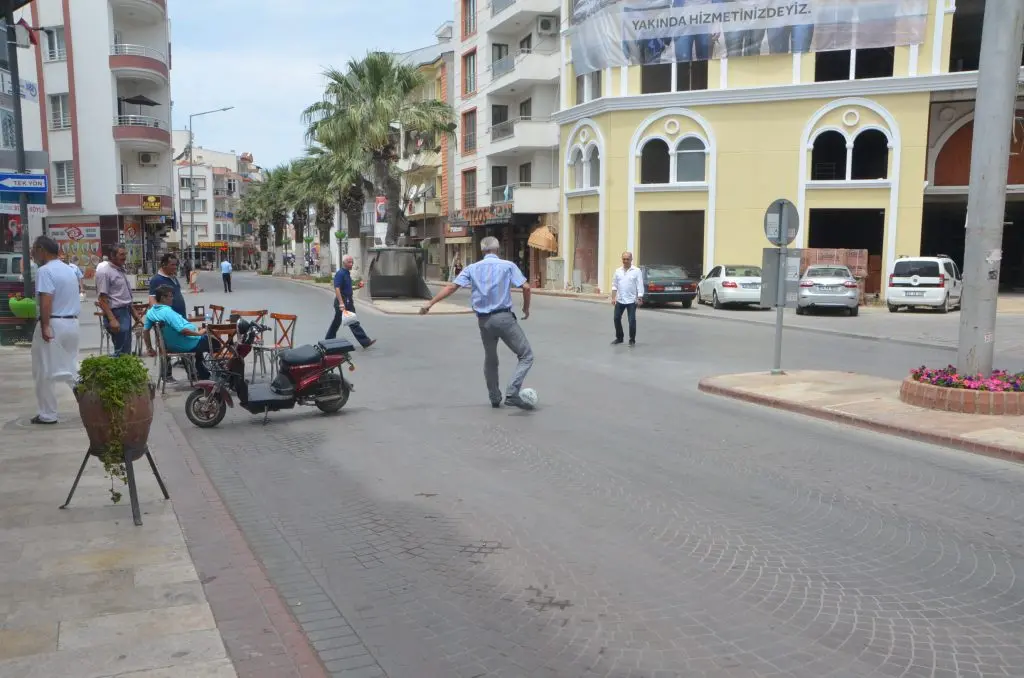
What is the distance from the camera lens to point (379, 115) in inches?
1298

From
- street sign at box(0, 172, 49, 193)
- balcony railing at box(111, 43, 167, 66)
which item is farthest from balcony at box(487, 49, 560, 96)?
street sign at box(0, 172, 49, 193)

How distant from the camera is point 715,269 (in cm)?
2884

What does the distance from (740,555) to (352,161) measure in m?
35.8

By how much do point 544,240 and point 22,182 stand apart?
27658mm

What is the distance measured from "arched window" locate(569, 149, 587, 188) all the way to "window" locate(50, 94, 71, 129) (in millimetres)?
24584

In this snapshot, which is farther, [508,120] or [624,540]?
[508,120]

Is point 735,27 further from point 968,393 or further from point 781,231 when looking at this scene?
point 968,393

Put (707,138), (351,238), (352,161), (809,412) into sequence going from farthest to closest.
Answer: (351,238), (352,161), (707,138), (809,412)

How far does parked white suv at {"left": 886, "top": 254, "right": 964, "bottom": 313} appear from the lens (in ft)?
79.8

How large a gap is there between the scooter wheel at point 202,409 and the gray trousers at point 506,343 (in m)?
2.89

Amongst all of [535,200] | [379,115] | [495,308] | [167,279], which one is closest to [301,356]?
[495,308]

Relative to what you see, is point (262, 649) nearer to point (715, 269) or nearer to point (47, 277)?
point (47, 277)

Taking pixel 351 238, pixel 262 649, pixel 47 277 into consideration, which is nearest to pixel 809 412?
pixel 262 649

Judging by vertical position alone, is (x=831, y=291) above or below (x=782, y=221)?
below
